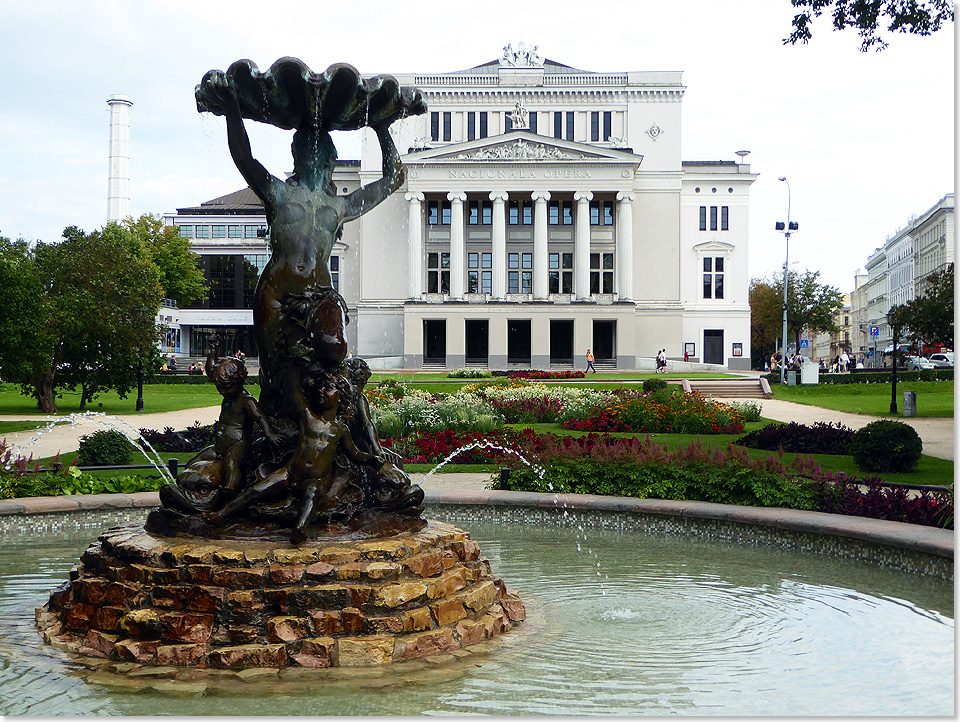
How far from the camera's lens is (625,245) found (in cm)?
6388

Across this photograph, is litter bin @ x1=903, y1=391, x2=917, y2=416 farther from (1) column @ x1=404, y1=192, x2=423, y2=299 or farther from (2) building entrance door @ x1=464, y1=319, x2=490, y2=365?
(1) column @ x1=404, y1=192, x2=423, y2=299

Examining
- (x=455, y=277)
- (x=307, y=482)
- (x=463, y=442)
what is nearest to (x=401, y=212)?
(x=455, y=277)

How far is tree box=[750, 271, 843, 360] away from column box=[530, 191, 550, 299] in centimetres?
2140

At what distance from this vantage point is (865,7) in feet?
44.8

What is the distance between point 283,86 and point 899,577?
7.26 meters

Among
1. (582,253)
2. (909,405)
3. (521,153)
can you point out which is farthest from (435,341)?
(909,405)

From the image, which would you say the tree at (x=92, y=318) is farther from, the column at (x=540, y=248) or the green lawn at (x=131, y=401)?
the column at (x=540, y=248)

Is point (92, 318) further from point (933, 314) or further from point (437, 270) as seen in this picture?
point (437, 270)

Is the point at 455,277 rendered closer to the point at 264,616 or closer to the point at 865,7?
the point at 865,7

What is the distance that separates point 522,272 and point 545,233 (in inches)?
177

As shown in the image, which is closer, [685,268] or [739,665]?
[739,665]

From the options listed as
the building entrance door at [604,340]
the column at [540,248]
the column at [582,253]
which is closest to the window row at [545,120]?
the column at [582,253]

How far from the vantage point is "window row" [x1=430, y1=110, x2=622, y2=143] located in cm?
6850

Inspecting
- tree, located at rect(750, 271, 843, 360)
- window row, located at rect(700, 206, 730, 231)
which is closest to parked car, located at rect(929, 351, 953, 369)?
tree, located at rect(750, 271, 843, 360)
